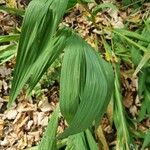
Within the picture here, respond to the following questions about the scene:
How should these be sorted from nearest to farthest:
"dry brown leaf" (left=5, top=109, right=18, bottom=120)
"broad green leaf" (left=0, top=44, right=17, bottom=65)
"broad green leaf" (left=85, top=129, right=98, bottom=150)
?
"broad green leaf" (left=85, top=129, right=98, bottom=150), "broad green leaf" (left=0, top=44, right=17, bottom=65), "dry brown leaf" (left=5, top=109, right=18, bottom=120)

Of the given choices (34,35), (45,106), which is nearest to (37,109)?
(45,106)

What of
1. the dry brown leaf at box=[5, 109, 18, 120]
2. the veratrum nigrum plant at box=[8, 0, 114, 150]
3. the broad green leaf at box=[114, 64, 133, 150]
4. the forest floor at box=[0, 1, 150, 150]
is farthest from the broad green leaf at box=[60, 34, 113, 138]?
the dry brown leaf at box=[5, 109, 18, 120]

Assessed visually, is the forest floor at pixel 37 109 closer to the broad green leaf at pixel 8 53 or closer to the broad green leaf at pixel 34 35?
the broad green leaf at pixel 8 53

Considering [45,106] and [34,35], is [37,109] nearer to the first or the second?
[45,106]

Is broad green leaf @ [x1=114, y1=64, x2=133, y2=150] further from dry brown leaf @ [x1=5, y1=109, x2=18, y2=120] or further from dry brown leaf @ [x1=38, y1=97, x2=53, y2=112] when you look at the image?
dry brown leaf @ [x1=5, y1=109, x2=18, y2=120]

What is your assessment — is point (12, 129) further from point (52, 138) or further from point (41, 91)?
point (52, 138)

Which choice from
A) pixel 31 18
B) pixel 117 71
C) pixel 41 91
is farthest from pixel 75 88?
pixel 41 91

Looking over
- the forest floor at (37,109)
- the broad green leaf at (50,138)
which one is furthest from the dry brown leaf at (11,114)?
the broad green leaf at (50,138)
